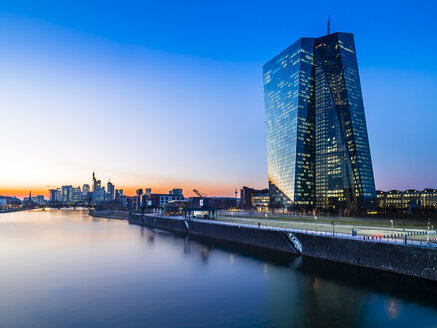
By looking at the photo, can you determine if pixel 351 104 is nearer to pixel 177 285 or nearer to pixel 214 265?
pixel 214 265

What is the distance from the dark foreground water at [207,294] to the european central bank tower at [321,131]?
388 feet

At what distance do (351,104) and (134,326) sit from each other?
526ft

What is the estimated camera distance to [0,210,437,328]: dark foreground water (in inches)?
1147

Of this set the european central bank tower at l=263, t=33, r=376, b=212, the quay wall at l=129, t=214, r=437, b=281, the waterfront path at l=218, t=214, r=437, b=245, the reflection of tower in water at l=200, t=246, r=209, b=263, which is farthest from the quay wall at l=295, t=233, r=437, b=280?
the european central bank tower at l=263, t=33, r=376, b=212

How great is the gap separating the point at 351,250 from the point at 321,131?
442ft

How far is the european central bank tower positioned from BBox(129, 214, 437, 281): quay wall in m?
101

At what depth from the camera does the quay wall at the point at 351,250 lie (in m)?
38.3

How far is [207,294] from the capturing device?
3794cm

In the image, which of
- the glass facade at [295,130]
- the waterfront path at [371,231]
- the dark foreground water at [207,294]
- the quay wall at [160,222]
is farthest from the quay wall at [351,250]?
the glass facade at [295,130]

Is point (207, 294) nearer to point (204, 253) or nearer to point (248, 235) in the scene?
point (204, 253)

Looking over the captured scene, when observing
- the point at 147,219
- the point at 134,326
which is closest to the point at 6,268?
the point at 134,326

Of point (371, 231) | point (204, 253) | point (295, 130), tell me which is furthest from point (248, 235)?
point (295, 130)

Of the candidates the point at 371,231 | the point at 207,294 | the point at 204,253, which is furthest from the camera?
the point at 204,253

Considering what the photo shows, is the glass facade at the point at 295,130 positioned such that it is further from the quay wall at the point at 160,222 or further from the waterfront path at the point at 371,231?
the waterfront path at the point at 371,231
